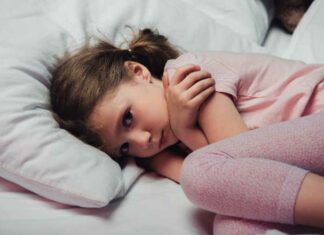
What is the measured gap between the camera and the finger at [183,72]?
0.94 meters

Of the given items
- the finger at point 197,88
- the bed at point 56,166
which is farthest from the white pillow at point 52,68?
the finger at point 197,88

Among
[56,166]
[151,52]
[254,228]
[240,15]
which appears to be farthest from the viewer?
[240,15]

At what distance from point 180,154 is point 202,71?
22cm

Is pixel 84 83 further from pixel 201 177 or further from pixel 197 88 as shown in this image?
pixel 201 177

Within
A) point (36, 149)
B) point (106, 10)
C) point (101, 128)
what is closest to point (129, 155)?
point (101, 128)

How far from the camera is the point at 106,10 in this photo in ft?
4.13

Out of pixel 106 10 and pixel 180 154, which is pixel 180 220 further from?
pixel 106 10

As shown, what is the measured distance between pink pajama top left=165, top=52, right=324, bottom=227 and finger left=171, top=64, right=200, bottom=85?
0.03m

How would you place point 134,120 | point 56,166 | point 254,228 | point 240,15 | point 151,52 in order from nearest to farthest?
point 254,228
point 56,166
point 134,120
point 151,52
point 240,15

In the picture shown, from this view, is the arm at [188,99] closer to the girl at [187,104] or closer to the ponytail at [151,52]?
the girl at [187,104]

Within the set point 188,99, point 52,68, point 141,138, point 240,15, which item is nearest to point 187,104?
point 188,99

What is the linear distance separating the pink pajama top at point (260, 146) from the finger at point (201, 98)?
0.08ft

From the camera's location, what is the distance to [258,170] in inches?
28.9

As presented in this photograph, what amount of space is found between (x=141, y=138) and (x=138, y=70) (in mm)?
180
